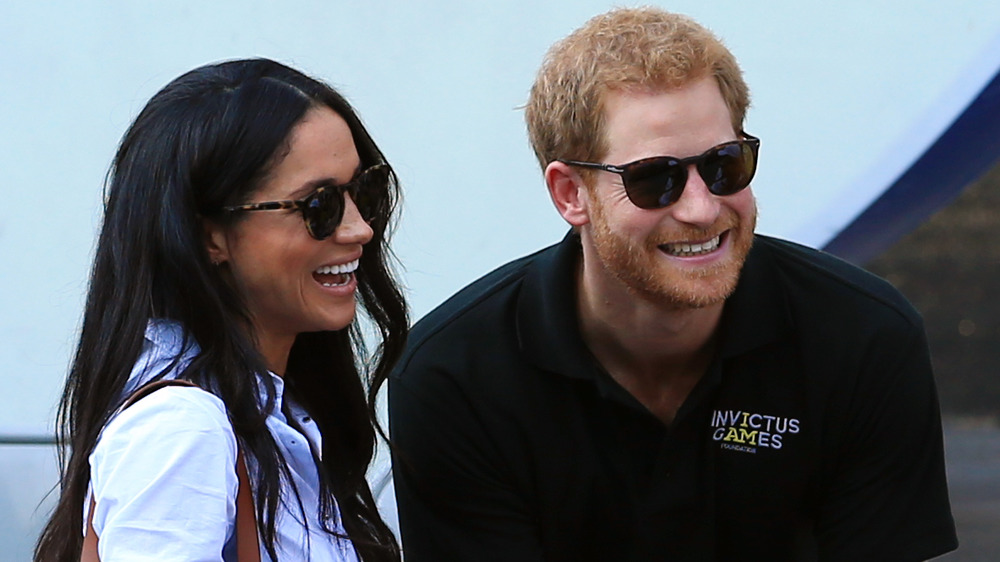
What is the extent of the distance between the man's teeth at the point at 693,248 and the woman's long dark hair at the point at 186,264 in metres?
0.55

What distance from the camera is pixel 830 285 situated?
1.95 meters

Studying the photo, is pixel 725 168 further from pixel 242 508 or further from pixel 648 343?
pixel 242 508

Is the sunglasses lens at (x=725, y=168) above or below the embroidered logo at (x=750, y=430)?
above

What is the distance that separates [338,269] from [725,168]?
1.83 feet

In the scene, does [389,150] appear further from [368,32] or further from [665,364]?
[665,364]

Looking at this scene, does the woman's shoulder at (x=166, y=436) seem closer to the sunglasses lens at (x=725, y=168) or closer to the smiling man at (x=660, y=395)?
the smiling man at (x=660, y=395)

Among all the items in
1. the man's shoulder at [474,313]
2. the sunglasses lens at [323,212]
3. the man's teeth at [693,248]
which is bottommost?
the man's shoulder at [474,313]

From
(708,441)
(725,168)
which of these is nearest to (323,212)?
(725,168)

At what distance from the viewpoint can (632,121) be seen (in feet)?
6.10

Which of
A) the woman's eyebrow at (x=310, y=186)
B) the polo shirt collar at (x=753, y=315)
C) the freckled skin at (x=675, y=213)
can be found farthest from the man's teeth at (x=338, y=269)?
the polo shirt collar at (x=753, y=315)

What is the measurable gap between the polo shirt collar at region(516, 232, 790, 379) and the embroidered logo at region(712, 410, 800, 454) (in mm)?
94

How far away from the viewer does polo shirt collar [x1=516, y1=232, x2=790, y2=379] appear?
Answer: 1918 millimetres

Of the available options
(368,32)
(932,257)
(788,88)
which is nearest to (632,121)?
(788,88)

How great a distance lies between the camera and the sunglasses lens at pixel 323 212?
1.54 meters
